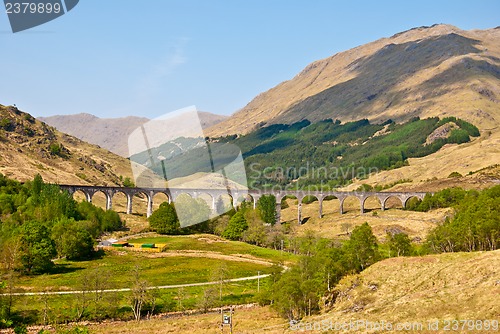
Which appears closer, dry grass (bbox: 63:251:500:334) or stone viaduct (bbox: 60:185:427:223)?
dry grass (bbox: 63:251:500:334)

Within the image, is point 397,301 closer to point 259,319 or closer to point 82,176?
point 259,319

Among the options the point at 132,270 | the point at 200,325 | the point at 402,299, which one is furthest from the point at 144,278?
the point at 402,299

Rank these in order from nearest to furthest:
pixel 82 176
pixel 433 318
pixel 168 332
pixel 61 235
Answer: pixel 433 318 → pixel 168 332 → pixel 61 235 → pixel 82 176

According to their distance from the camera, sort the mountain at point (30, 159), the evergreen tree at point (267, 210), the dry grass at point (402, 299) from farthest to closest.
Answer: the mountain at point (30, 159) → the evergreen tree at point (267, 210) → the dry grass at point (402, 299)

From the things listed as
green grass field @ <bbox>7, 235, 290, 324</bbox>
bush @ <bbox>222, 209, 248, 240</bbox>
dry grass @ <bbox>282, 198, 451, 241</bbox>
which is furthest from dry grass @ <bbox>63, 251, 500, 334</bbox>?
bush @ <bbox>222, 209, 248, 240</bbox>

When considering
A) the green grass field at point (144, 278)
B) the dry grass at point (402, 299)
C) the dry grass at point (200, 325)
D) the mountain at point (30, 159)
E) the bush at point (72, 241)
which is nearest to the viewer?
the dry grass at point (402, 299)

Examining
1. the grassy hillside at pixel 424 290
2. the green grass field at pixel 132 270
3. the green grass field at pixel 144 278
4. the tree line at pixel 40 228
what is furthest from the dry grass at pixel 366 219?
the tree line at pixel 40 228

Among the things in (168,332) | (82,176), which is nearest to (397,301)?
(168,332)

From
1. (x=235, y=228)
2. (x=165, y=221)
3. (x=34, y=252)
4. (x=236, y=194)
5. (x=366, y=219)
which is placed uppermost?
(x=236, y=194)

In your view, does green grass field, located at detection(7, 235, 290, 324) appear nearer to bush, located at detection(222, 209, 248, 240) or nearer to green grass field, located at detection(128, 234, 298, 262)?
green grass field, located at detection(128, 234, 298, 262)

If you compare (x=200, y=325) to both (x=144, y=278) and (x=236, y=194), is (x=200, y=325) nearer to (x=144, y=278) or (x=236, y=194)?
(x=144, y=278)

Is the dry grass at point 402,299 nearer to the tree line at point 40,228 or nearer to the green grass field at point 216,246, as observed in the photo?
the tree line at point 40,228

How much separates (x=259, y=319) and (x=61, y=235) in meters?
52.0

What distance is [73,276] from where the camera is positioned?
238 ft
